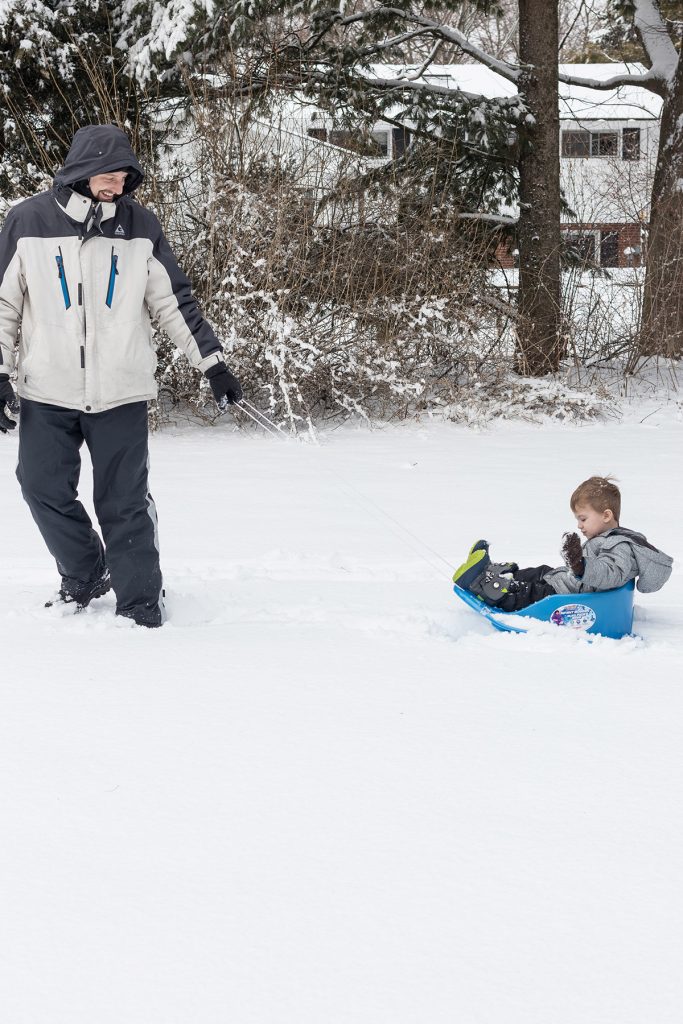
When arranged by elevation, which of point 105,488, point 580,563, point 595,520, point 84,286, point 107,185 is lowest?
→ point 580,563

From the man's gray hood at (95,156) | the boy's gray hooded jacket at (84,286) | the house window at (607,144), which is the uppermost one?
the house window at (607,144)

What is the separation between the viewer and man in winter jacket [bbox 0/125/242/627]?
143 inches

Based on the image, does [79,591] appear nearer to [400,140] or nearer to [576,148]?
[400,140]

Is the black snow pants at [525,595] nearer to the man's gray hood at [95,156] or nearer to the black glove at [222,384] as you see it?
the black glove at [222,384]

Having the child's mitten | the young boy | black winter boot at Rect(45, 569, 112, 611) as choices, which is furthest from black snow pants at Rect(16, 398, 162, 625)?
the child's mitten

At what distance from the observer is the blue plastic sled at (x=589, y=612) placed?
3816 mm

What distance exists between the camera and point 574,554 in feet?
13.0

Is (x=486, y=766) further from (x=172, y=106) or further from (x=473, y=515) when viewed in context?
(x=172, y=106)

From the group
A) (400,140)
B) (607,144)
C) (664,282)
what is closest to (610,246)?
(664,282)

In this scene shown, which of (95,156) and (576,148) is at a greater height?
(576,148)

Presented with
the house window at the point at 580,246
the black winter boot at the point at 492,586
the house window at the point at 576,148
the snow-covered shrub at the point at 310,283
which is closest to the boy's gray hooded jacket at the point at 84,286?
the black winter boot at the point at 492,586

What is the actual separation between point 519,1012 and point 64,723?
5.16 feet

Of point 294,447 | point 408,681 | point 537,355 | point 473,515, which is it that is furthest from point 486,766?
point 537,355

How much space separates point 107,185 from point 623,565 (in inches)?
83.5
